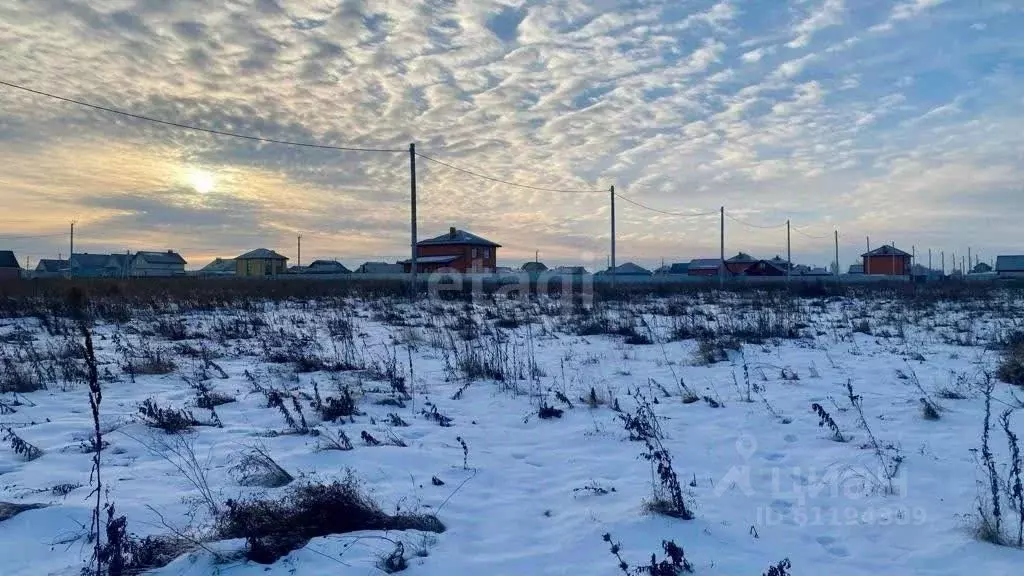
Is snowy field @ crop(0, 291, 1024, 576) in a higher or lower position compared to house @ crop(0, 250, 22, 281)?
lower

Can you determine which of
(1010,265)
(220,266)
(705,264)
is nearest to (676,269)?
(705,264)

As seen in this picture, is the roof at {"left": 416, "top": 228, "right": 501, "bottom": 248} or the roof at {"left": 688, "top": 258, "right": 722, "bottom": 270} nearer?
the roof at {"left": 416, "top": 228, "right": 501, "bottom": 248}

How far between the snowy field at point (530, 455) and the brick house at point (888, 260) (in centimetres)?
6759

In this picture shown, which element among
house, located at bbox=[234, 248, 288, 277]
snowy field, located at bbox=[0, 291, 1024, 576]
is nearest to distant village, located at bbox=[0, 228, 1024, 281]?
house, located at bbox=[234, 248, 288, 277]

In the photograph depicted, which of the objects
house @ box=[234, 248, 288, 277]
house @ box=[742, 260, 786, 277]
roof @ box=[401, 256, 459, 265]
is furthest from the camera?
house @ box=[234, 248, 288, 277]

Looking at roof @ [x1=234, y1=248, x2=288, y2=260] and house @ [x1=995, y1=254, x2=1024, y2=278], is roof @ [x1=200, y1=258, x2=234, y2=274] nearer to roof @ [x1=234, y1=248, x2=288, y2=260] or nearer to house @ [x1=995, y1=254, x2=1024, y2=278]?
roof @ [x1=234, y1=248, x2=288, y2=260]

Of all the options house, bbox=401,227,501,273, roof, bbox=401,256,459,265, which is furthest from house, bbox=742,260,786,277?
roof, bbox=401,256,459,265

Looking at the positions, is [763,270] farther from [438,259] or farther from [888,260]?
[438,259]

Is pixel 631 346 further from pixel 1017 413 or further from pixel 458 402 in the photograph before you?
pixel 1017 413

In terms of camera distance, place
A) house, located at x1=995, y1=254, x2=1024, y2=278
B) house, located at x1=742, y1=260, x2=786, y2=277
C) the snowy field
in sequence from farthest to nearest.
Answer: house, located at x1=995, y1=254, x2=1024, y2=278, house, located at x1=742, y1=260, x2=786, y2=277, the snowy field

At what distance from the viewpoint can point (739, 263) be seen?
2968 inches

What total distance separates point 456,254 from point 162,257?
60.2m

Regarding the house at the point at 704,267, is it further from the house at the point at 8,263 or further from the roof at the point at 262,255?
the house at the point at 8,263

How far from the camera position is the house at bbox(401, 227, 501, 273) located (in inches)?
1996
